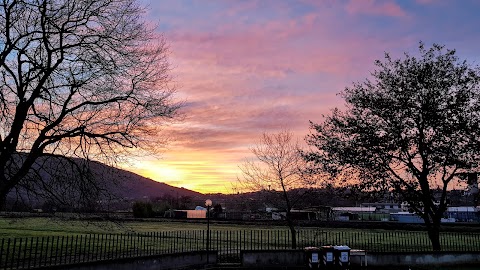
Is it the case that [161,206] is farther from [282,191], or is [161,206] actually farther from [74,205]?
[74,205]

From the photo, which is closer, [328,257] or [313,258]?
[328,257]

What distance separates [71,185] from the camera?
16.5 metres

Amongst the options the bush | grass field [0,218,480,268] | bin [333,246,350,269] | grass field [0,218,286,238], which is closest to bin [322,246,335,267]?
bin [333,246,350,269]

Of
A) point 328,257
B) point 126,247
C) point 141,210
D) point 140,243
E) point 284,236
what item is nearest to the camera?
point 328,257

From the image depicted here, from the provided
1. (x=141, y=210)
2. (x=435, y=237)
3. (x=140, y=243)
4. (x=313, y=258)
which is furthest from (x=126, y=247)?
(x=141, y=210)

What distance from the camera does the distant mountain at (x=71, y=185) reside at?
15906 millimetres

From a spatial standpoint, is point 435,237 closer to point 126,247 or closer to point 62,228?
point 126,247

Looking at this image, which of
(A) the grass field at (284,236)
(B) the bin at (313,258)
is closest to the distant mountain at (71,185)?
(A) the grass field at (284,236)

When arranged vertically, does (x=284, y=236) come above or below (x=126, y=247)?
below

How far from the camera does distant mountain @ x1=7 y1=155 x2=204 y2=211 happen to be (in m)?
15.9

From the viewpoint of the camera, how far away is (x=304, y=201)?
2661 cm

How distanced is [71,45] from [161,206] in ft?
260

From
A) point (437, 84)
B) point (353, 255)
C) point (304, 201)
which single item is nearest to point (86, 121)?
point (353, 255)

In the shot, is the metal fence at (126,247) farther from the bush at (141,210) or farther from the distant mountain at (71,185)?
the bush at (141,210)
